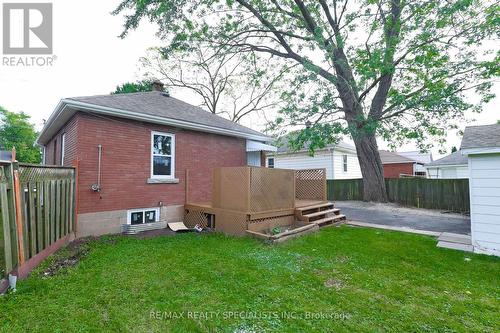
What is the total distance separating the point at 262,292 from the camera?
3.50m

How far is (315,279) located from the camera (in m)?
A: 3.98

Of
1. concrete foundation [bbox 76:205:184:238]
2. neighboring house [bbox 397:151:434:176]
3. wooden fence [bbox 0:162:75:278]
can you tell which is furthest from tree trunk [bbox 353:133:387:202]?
neighboring house [bbox 397:151:434:176]

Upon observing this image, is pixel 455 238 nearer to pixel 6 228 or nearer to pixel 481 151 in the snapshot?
pixel 481 151

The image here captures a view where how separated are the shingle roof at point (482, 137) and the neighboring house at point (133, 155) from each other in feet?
23.4

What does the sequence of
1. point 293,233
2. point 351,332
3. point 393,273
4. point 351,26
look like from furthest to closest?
point 351,26
point 293,233
point 393,273
point 351,332

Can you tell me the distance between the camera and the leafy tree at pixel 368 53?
8.84 m

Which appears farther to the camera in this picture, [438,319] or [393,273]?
[393,273]

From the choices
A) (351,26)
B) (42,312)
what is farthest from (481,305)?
(351,26)

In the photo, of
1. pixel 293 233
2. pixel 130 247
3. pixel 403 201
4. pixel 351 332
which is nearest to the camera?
pixel 351 332

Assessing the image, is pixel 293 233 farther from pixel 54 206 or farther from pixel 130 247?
pixel 54 206

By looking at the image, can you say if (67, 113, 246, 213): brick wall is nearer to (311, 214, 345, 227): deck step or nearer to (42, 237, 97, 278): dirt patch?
(42, 237, 97, 278): dirt patch

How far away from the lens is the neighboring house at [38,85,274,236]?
21.9 feet

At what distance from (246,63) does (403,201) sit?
37.0 ft

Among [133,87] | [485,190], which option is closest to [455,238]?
[485,190]
